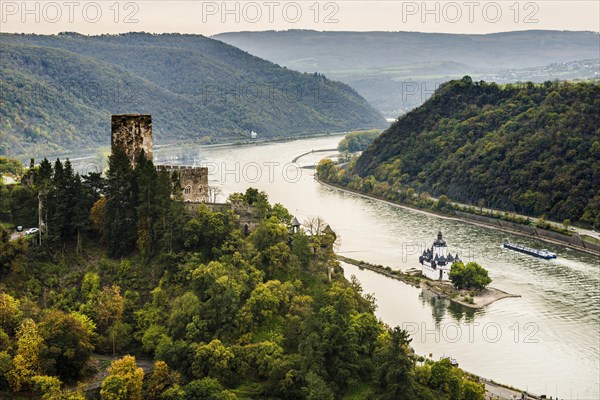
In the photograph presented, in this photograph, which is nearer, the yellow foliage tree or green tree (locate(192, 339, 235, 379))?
the yellow foliage tree

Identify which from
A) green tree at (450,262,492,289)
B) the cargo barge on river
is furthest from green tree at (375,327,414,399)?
the cargo barge on river

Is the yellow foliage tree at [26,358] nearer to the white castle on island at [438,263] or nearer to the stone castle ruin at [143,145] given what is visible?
the stone castle ruin at [143,145]

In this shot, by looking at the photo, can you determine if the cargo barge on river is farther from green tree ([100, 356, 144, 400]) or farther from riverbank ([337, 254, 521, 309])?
green tree ([100, 356, 144, 400])

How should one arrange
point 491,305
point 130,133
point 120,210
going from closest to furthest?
point 120,210 → point 130,133 → point 491,305

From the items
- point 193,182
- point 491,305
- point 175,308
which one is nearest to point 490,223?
point 491,305

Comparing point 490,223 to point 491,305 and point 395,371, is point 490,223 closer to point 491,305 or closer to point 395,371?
point 491,305

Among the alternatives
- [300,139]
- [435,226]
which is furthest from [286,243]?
[300,139]
